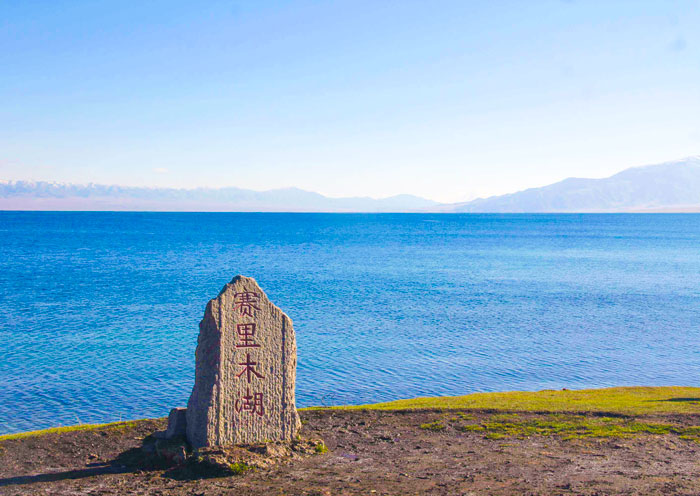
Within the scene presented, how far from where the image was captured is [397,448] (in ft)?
49.6

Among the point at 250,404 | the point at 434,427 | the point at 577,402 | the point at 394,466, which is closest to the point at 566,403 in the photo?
the point at 577,402

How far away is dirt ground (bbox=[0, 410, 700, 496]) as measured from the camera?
39.7ft

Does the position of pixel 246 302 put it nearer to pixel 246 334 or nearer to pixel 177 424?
pixel 246 334

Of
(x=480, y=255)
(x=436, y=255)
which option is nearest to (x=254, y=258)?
(x=436, y=255)

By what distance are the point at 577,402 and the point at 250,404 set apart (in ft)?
37.8

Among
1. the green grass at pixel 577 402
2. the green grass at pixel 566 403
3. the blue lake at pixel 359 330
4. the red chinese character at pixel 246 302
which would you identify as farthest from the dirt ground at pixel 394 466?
the blue lake at pixel 359 330

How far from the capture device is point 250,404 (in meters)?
14.4

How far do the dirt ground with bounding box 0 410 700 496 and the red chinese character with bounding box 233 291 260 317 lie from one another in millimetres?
3650

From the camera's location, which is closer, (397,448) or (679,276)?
(397,448)

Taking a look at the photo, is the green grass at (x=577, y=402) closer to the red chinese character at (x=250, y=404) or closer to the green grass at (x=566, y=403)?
the green grass at (x=566, y=403)

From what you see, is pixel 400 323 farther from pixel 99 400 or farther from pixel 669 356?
pixel 99 400

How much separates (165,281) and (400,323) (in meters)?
29.0

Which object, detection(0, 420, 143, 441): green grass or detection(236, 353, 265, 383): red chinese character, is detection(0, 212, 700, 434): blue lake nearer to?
detection(0, 420, 143, 441): green grass

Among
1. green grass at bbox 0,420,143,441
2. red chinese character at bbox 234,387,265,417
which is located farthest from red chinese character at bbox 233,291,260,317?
green grass at bbox 0,420,143,441
